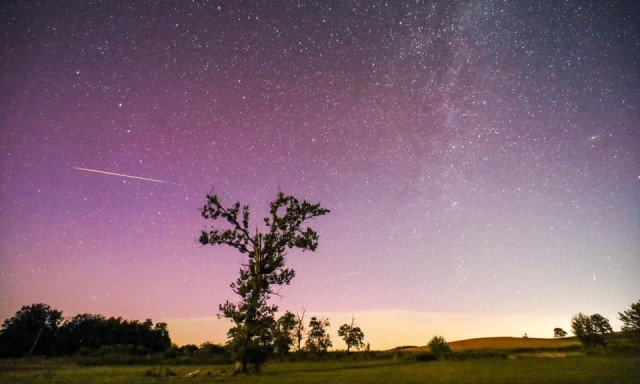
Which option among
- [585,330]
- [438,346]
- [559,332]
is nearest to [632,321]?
[585,330]

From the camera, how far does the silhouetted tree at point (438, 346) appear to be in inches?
2228

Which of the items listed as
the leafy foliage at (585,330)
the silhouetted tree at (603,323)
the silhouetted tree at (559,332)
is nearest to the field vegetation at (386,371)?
the leafy foliage at (585,330)

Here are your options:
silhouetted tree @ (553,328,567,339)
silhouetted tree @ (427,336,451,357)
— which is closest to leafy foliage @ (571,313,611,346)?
silhouetted tree @ (427,336,451,357)

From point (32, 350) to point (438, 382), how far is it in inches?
5432

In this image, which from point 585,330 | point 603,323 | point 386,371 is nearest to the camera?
point 386,371

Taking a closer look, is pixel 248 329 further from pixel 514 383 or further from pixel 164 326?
pixel 164 326

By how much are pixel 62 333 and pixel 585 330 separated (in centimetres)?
16342

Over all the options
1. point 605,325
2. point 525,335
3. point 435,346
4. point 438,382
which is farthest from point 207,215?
point 525,335

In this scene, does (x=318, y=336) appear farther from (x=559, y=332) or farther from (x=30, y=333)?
(x=559, y=332)

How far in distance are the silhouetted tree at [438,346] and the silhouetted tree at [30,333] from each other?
121 meters

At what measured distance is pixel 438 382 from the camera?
19047 millimetres

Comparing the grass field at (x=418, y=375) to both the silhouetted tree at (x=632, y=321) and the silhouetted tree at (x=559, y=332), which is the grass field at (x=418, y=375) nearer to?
the silhouetted tree at (x=632, y=321)

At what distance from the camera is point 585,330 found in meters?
86.1

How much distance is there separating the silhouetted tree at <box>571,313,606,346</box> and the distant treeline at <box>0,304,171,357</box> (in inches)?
4794
